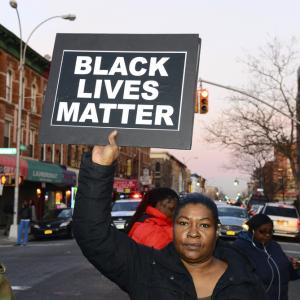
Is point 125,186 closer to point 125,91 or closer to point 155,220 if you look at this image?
point 155,220

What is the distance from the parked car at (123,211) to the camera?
70.0 feet

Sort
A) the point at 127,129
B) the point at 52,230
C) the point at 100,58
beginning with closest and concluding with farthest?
the point at 127,129
the point at 100,58
the point at 52,230

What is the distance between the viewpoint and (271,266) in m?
4.63

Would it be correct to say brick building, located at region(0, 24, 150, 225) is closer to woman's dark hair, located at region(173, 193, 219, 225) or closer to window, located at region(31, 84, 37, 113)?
window, located at region(31, 84, 37, 113)

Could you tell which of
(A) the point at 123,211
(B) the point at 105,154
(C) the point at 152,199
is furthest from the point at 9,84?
(B) the point at 105,154

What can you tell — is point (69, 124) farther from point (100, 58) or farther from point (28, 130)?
point (28, 130)

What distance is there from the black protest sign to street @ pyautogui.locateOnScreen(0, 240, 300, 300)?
7.08m

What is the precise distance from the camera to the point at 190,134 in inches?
123

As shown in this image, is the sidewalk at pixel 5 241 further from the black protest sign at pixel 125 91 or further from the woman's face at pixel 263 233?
the black protest sign at pixel 125 91

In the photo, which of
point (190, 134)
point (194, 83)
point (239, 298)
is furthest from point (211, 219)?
point (194, 83)

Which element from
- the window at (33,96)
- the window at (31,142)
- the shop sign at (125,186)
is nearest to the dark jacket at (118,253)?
the window at (31,142)

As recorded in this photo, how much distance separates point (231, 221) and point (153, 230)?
18.2m

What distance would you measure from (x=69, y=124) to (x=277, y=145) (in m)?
36.0

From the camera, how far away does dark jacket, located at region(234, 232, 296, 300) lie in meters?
4.58
